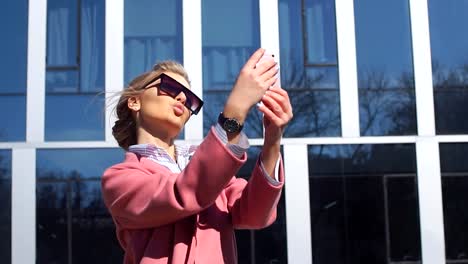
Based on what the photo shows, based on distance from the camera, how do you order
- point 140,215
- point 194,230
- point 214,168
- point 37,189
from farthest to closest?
point 37,189 → point 194,230 → point 140,215 → point 214,168

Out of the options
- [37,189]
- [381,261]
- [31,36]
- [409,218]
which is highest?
[31,36]

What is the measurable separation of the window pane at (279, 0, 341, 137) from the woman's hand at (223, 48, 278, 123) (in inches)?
351

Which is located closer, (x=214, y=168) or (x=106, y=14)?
(x=214, y=168)

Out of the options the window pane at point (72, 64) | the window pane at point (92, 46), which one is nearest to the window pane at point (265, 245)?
the window pane at point (72, 64)

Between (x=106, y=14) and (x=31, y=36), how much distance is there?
4.18 feet

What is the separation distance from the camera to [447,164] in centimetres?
1042

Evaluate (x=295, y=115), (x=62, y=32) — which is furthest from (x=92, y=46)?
(x=295, y=115)

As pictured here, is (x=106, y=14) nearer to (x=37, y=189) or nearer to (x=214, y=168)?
(x=37, y=189)

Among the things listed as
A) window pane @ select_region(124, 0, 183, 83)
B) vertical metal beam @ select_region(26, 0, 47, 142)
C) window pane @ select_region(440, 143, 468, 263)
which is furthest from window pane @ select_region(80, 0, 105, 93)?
window pane @ select_region(440, 143, 468, 263)

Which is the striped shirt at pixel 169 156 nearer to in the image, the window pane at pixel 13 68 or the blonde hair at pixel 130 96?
the blonde hair at pixel 130 96

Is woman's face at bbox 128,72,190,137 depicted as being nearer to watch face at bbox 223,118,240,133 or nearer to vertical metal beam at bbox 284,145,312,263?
watch face at bbox 223,118,240,133

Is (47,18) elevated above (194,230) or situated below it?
above

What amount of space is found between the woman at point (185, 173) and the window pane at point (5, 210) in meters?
8.92

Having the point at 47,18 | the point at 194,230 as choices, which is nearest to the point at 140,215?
the point at 194,230
